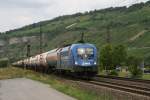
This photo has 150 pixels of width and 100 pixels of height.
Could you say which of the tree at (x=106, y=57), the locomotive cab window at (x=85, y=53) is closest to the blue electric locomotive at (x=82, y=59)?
the locomotive cab window at (x=85, y=53)

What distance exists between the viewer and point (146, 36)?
188500 millimetres

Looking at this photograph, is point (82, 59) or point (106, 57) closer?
point (82, 59)

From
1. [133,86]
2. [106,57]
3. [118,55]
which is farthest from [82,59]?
[118,55]

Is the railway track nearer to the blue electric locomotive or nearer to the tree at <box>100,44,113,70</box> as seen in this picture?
the blue electric locomotive

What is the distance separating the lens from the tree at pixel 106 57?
77.8 meters

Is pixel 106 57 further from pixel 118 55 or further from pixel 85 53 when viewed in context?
pixel 85 53

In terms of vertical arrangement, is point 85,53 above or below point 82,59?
above

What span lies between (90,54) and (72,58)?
1.54 m

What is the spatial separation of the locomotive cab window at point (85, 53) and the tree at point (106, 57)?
3354 centimetres

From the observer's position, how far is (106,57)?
270 ft

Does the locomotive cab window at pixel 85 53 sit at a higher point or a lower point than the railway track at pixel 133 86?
higher

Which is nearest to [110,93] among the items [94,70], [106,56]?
[94,70]

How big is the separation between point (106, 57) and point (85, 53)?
39417mm

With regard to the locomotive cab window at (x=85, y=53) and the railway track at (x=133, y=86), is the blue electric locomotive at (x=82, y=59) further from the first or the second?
the railway track at (x=133, y=86)
